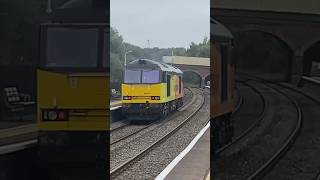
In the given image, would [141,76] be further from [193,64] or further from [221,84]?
[221,84]

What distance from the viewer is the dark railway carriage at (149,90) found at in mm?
2250

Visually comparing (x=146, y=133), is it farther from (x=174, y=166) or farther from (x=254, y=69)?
(x=254, y=69)

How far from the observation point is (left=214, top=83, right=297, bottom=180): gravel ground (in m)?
2.28

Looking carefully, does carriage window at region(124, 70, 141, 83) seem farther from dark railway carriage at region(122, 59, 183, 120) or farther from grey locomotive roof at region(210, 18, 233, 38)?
grey locomotive roof at region(210, 18, 233, 38)

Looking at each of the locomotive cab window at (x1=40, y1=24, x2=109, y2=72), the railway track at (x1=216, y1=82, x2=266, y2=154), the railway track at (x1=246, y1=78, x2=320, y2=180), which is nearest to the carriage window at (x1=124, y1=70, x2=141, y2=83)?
the locomotive cab window at (x1=40, y1=24, x2=109, y2=72)

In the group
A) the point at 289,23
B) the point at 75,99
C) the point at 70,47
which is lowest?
the point at 75,99

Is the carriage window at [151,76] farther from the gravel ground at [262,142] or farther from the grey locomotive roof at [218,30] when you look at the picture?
the gravel ground at [262,142]

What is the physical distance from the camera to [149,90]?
2332mm

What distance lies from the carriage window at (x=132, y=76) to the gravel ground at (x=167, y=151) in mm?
324

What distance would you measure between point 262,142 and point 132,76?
28.0 inches

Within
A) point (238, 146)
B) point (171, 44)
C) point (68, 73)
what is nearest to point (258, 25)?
point (171, 44)

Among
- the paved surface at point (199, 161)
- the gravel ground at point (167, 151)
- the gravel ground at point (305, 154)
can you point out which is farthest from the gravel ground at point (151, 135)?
the gravel ground at point (305, 154)

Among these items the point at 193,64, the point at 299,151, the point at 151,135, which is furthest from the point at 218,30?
the point at 299,151

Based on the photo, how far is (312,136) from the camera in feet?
7.57
